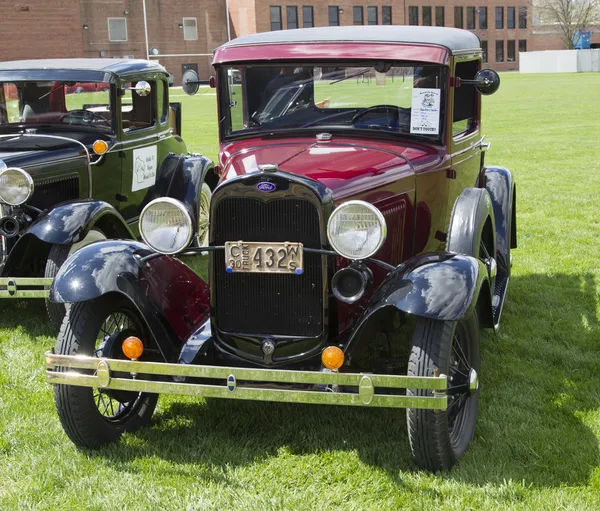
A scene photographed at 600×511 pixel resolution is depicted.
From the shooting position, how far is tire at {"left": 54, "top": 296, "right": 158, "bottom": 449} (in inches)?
142

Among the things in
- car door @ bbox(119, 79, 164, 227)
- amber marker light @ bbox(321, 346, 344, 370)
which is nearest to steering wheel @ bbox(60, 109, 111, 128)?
car door @ bbox(119, 79, 164, 227)

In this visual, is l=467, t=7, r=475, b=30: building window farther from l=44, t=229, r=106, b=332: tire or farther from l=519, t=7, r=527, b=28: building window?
l=44, t=229, r=106, b=332: tire

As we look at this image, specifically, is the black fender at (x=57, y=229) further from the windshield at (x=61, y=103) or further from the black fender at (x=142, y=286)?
the black fender at (x=142, y=286)

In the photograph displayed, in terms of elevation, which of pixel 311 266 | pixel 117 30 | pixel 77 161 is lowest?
pixel 311 266

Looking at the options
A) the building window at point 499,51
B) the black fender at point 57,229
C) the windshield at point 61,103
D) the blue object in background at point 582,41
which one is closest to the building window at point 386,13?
the building window at point 499,51

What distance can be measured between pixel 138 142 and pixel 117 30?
50.2 metres

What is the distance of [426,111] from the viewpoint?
4426 mm

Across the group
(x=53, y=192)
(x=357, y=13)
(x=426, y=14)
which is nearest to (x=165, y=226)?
(x=53, y=192)

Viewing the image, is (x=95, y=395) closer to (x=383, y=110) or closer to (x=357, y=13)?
(x=383, y=110)

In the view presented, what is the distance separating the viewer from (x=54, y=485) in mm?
3486

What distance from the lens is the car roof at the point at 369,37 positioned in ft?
14.4

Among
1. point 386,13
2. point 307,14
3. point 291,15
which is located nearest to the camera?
point 291,15

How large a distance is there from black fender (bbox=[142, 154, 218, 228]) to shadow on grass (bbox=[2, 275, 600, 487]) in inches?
124

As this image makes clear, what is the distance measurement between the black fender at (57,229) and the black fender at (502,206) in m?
2.74
